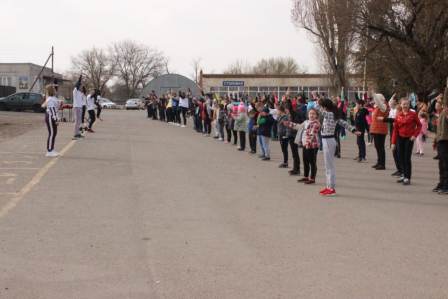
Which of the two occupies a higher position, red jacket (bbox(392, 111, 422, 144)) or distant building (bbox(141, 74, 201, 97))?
distant building (bbox(141, 74, 201, 97))

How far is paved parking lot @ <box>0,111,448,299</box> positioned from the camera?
17.9ft

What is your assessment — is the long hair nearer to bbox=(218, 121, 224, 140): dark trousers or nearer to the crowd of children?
the crowd of children

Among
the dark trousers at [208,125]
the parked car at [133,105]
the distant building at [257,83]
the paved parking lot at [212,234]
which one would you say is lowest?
the paved parking lot at [212,234]

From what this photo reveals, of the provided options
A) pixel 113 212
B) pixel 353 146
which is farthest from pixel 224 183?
pixel 353 146

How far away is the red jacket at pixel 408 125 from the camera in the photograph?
1189cm

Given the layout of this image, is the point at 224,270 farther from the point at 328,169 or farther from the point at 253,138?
the point at 253,138

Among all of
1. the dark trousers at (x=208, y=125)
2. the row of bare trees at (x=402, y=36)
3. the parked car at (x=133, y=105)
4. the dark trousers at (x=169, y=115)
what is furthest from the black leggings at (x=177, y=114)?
the parked car at (x=133, y=105)

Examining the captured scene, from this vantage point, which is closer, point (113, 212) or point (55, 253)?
point (55, 253)

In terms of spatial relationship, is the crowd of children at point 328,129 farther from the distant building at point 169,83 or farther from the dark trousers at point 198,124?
the distant building at point 169,83

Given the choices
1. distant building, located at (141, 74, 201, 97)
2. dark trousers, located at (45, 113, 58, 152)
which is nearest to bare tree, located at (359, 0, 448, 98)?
dark trousers, located at (45, 113, 58, 152)

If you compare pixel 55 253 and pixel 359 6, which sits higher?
pixel 359 6

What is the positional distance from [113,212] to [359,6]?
24.4 m

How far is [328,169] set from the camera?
10586 millimetres

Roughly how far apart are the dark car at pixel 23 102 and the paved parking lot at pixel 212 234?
32.6m
